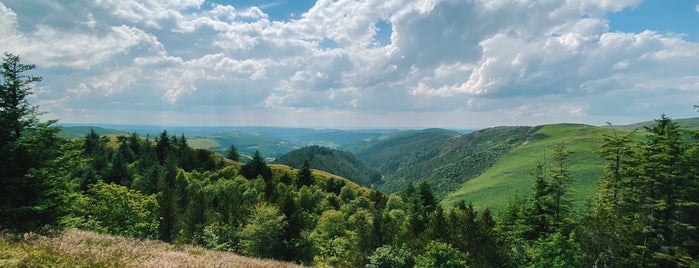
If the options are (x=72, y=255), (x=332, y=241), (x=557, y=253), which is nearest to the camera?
(x=72, y=255)

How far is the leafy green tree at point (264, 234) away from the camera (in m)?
47.6

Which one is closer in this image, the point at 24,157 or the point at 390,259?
the point at 24,157

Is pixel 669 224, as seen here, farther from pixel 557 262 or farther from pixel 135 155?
pixel 135 155

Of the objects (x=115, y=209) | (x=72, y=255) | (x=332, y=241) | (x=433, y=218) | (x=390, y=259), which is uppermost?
(x=72, y=255)

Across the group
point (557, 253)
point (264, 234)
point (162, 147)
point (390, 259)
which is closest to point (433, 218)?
point (390, 259)

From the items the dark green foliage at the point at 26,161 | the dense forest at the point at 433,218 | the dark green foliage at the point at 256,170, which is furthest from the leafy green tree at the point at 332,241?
the dark green foliage at the point at 256,170

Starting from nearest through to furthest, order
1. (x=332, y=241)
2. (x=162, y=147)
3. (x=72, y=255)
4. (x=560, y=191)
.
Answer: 1. (x=72, y=255)
2. (x=560, y=191)
3. (x=332, y=241)
4. (x=162, y=147)

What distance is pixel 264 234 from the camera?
47812mm

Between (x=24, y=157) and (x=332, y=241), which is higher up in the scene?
(x=24, y=157)

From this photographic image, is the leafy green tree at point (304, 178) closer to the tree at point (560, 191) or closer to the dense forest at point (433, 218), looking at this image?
the dense forest at point (433, 218)

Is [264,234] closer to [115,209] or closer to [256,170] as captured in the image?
[115,209]

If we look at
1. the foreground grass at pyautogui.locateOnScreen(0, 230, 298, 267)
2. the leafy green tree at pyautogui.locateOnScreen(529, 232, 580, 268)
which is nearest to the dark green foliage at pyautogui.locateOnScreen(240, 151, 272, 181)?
the leafy green tree at pyautogui.locateOnScreen(529, 232, 580, 268)

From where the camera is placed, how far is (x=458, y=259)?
33688mm

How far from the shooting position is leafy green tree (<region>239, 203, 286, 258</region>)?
4756 centimetres
